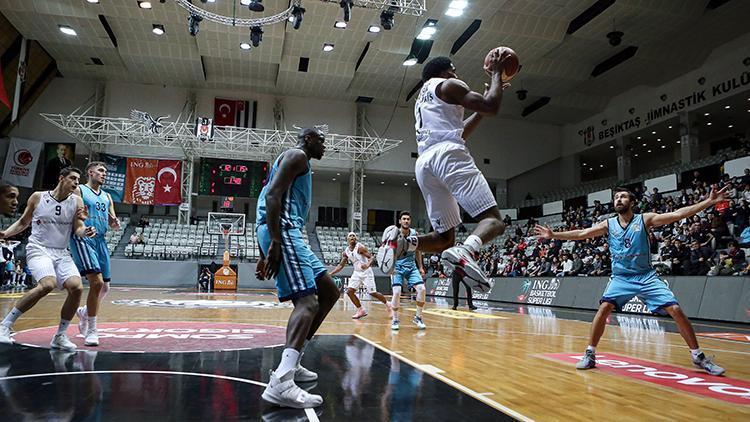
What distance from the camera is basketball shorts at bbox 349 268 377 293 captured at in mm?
9883

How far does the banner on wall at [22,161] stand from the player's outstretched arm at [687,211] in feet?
93.4

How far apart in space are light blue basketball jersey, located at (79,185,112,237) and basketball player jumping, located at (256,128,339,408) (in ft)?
9.87

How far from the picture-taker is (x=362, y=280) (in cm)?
1010

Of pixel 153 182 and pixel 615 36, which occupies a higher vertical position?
pixel 615 36

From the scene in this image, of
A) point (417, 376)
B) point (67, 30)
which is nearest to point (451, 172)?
point (417, 376)

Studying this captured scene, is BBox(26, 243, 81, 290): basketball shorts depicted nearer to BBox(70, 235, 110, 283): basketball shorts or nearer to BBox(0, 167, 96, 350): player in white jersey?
BBox(0, 167, 96, 350): player in white jersey

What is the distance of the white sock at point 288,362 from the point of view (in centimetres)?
305

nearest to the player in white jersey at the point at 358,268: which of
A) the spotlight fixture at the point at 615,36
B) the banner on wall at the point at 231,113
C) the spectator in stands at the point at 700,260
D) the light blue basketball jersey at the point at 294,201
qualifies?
the light blue basketball jersey at the point at 294,201

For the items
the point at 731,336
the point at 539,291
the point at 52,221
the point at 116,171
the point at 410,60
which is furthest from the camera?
the point at 116,171

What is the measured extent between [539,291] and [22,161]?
2569cm

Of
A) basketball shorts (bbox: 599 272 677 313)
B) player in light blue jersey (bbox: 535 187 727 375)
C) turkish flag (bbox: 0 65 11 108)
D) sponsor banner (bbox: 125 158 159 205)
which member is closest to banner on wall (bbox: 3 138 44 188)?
turkish flag (bbox: 0 65 11 108)

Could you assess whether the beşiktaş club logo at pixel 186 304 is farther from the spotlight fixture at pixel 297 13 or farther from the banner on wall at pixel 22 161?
the banner on wall at pixel 22 161

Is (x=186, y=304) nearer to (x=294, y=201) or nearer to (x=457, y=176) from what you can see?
(x=294, y=201)

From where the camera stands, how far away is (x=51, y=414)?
2.68 m
